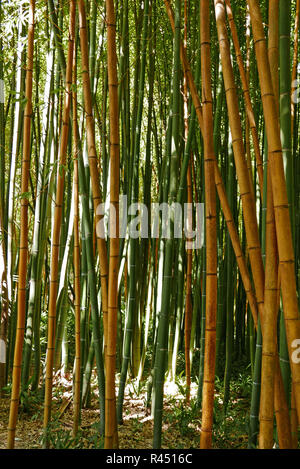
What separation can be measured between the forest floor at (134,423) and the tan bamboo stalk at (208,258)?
704mm

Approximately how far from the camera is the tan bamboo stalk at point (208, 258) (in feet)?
3.86

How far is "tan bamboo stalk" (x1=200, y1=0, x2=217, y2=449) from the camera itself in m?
1.18

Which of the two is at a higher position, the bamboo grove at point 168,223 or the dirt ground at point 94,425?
the bamboo grove at point 168,223

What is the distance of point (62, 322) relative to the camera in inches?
114

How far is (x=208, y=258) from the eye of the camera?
1205 millimetres

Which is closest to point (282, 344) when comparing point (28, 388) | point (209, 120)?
point (209, 120)

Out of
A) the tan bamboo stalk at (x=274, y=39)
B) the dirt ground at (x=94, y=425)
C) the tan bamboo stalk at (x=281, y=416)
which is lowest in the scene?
the dirt ground at (x=94, y=425)

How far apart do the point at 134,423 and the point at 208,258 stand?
52.4 inches

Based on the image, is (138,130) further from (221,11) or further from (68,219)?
(221,11)

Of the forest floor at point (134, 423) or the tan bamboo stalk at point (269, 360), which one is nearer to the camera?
the tan bamboo stalk at point (269, 360)

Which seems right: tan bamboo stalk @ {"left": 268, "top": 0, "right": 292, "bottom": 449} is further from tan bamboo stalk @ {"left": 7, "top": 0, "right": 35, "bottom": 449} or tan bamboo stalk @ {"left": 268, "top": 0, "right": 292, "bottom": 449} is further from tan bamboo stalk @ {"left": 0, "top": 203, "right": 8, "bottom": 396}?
tan bamboo stalk @ {"left": 0, "top": 203, "right": 8, "bottom": 396}

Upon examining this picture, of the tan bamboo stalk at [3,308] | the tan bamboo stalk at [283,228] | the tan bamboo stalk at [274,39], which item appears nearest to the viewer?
the tan bamboo stalk at [283,228]

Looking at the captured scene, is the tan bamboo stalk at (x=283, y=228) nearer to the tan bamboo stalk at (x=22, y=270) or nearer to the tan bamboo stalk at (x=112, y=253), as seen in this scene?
the tan bamboo stalk at (x=112, y=253)

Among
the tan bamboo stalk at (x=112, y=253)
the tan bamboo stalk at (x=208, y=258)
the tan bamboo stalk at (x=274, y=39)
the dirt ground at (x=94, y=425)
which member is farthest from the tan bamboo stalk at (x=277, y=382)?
the dirt ground at (x=94, y=425)
